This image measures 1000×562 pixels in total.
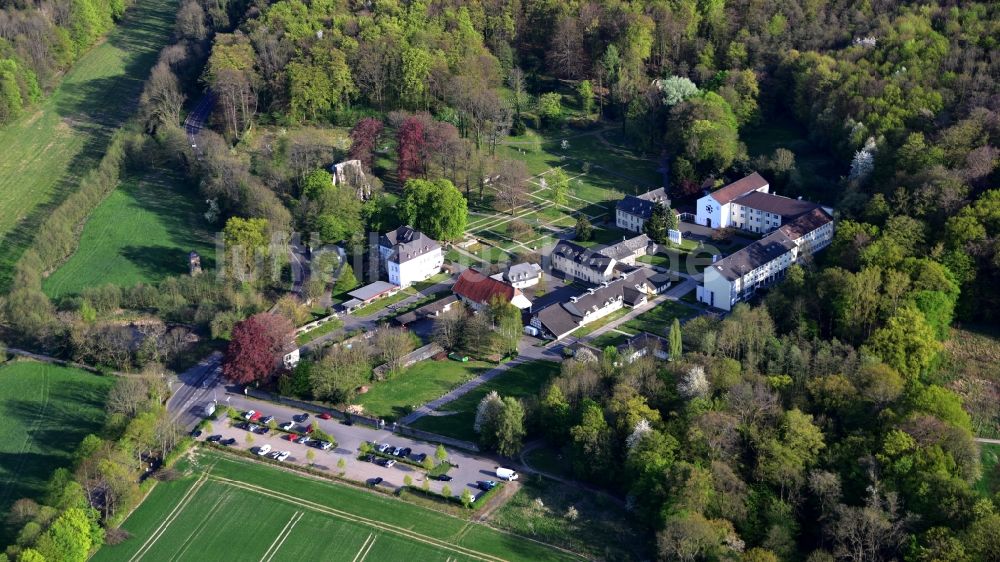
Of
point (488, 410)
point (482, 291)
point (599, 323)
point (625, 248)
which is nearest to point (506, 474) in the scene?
point (488, 410)

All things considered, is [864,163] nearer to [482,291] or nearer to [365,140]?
[482,291]

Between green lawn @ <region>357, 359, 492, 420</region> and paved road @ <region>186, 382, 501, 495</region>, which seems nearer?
paved road @ <region>186, 382, 501, 495</region>

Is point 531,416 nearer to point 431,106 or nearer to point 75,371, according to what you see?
point 75,371

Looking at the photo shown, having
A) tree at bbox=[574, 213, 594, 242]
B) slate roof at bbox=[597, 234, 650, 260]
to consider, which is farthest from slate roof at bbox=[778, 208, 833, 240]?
tree at bbox=[574, 213, 594, 242]

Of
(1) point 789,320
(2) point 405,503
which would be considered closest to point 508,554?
(2) point 405,503

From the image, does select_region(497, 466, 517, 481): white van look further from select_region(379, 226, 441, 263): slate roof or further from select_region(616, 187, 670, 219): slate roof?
select_region(616, 187, 670, 219): slate roof
